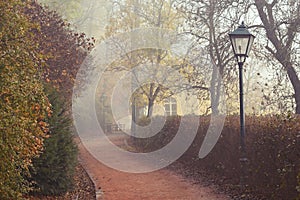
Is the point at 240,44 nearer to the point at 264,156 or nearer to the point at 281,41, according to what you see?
A: the point at 264,156

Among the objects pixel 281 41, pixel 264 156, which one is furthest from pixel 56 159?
pixel 281 41

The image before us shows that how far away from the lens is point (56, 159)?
31.8ft

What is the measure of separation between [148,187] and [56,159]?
2.95 meters

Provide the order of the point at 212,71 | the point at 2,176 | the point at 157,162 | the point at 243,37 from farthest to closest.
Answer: the point at 212,71 → the point at 157,162 → the point at 243,37 → the point at 2,176

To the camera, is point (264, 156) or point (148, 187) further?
point (148, 187)

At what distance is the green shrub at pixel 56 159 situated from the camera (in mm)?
9336

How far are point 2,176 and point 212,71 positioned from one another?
1434 centimetres

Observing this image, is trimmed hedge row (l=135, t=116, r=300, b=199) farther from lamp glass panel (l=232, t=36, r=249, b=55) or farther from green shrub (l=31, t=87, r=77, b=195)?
green shrub (l=31, t=87, r=77, b=195)

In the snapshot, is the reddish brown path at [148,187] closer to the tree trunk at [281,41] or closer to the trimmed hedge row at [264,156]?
the trimmed hedge row at [264,156]

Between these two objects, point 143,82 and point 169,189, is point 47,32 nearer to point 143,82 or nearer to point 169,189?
point 169,189

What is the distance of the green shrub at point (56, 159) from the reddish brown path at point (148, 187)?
100 cm

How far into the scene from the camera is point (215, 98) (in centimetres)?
1952

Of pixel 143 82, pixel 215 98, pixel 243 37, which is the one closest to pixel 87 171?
pixel 215 98

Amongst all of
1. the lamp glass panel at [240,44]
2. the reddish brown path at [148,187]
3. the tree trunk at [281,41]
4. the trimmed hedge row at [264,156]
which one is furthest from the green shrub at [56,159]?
the tree trunk at [281,41]
